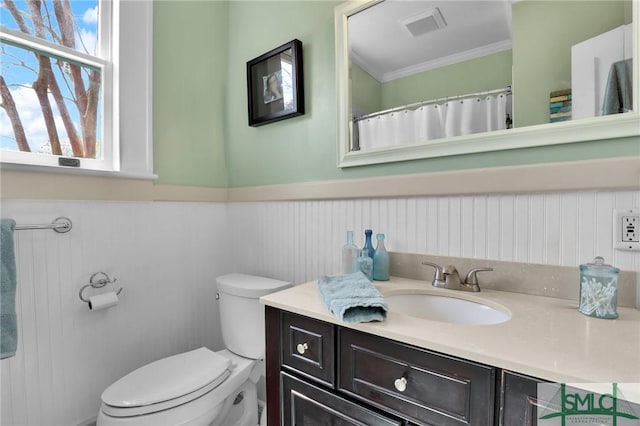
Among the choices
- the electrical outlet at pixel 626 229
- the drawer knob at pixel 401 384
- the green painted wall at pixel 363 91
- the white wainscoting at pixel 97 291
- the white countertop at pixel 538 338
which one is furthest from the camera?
the green painted wall at pixel 363 91

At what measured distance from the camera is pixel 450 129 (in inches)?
43.8

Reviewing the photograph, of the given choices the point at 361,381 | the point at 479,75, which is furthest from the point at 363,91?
the point at 361,381

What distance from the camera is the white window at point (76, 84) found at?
1191mm

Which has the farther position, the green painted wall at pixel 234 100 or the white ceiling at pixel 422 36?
the green painted wall at pixel 234 100

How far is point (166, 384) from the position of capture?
1.12 m

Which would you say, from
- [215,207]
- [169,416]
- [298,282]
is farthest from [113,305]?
[298,282]

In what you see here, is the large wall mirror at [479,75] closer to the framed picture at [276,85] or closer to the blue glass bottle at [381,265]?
the framed picture at [276,85]

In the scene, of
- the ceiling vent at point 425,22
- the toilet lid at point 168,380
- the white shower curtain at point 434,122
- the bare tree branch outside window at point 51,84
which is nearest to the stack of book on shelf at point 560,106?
the white shower curtain at point 434,122

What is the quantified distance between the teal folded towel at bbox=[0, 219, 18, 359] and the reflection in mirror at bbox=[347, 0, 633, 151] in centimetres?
134

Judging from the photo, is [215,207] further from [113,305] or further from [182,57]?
[182,57]

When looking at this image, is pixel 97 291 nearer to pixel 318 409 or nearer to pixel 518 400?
pixel 318 409

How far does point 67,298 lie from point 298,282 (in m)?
1.00

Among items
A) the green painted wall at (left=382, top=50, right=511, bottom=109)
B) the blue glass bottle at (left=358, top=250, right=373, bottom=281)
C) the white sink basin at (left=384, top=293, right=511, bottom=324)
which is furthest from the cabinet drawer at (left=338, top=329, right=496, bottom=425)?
the green painted wall at (left=382, top=50, right=511, bottom=109)

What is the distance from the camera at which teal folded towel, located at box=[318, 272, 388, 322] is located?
0.77 metres
